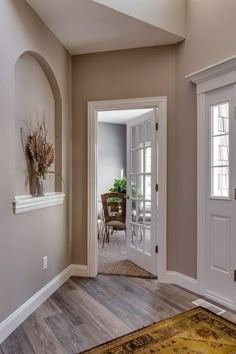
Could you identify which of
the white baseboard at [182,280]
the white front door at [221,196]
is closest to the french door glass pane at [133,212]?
the white baseboard at [182,280]

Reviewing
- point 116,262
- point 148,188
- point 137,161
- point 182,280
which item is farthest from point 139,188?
point 182,280

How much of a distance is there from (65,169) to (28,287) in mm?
1311

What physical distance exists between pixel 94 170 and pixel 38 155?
0.85 metres

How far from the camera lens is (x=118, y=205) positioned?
524 centimetres

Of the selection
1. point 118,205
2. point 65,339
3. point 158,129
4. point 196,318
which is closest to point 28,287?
point 65,339

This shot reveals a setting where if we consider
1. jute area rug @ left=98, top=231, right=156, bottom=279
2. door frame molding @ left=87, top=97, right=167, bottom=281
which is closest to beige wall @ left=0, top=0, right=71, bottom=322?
door frame molding @ left=87, top=97, right=167, bottom=281

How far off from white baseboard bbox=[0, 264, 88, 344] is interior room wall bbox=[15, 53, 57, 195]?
0.93 metres

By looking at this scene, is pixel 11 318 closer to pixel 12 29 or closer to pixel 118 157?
pixel 12 29

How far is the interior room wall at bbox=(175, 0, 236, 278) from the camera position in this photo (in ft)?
8.93

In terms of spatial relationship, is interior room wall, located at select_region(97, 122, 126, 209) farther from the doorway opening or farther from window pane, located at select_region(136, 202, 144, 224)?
window pane, located at select_region(136, 202, 144, 224)

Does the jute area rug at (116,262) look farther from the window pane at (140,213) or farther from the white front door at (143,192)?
the window pane at (140,213)

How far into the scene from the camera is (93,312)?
2502 millimetres

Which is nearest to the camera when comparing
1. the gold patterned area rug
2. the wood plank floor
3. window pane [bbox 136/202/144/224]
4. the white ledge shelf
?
the gold patterned area rug

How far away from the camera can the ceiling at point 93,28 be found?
2469 mm
